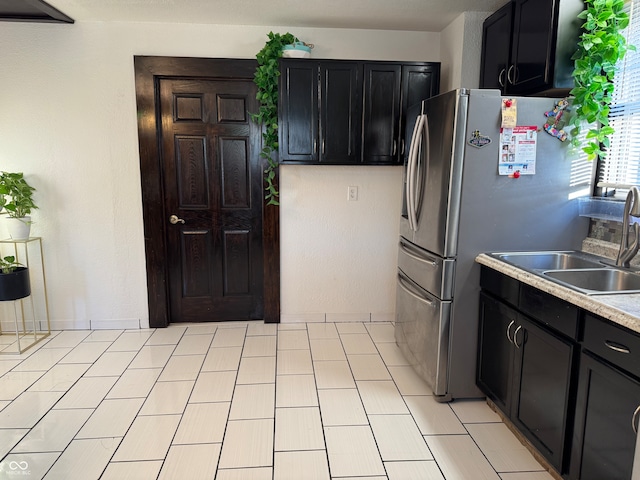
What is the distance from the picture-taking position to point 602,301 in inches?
58.7

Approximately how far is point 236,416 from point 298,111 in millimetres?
2131

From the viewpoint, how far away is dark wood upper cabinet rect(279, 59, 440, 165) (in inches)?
122

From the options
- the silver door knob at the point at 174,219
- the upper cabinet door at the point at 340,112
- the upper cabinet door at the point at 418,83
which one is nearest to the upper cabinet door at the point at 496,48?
the upper cabinet door at the point at 418,83

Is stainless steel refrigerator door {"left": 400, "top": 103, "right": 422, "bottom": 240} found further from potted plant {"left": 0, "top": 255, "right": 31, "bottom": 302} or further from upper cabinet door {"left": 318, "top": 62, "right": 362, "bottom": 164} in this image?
potted plant {"left": 0, "top": 255, "right": 31, "bottom": 302}

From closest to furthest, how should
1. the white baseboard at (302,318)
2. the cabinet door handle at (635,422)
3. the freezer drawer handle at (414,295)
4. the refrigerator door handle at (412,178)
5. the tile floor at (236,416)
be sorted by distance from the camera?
the cabinet door handle at (635,422) → the tile floor at (236,416) → the freezer drawer handle at (414,295) → the refrigerator door handle at (412,178) → the white baseboard at (302,318)

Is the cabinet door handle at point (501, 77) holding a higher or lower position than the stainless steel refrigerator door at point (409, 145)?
higher

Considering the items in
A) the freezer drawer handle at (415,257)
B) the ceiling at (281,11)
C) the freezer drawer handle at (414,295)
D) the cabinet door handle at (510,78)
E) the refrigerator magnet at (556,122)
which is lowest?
the freezer drawer handle at (414,295)

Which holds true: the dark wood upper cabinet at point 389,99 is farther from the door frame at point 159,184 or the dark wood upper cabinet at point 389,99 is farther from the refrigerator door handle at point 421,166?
the door frame at point 159,184

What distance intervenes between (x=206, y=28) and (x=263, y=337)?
245 cm

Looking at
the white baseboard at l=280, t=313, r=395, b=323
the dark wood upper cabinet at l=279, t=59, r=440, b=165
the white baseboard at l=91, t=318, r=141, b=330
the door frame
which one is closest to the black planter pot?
the white baseboard at l=91, t=318, r=141, b=330

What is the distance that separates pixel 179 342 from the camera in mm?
3244

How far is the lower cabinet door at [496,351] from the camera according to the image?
2074 mm

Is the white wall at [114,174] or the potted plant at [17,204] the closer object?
the potted plant at [17,204]

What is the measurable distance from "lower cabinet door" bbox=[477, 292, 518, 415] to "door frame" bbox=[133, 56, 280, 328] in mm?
1787
